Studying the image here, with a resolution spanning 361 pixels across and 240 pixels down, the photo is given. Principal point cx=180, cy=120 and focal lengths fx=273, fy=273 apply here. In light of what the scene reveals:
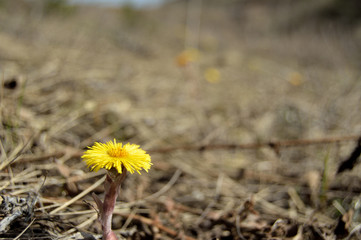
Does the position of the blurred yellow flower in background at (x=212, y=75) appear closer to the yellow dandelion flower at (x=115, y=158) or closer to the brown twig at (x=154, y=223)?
the brown twig at (x=154, y=223)

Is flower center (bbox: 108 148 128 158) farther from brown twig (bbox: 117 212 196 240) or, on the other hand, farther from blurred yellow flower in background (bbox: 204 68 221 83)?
blurred yellow flower in background (bbox: 204 68 221 83)

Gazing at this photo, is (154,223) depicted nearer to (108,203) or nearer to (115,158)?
(108,203)

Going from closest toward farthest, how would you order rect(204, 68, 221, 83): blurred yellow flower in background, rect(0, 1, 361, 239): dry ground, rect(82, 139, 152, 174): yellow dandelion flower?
rect(82, 139, 152, 174): yellow dandelion flower < rect(0, 1, 361, 239): dry ground < rect(204, 68, 221, 83): blurred yellow flower in background

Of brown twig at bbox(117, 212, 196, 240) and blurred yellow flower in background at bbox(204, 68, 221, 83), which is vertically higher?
blurred yellow flower in background at bbox(204, 68, 221, 83)

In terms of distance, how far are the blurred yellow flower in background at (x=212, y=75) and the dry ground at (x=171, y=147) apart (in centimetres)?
28

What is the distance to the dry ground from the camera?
117 cm

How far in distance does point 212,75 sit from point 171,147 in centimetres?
320

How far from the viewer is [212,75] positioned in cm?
466

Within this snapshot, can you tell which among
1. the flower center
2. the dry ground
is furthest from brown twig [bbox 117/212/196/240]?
the flower center

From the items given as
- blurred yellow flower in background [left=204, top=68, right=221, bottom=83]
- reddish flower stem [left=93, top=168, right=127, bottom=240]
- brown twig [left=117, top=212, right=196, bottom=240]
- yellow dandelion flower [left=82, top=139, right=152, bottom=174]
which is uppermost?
blurred yellow flower in background [left=204, top=68, right=221, bottom=83]

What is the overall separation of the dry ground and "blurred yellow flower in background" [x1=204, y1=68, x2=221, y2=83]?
0.91 feet

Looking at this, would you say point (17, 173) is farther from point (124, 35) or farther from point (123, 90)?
point (124, 35)

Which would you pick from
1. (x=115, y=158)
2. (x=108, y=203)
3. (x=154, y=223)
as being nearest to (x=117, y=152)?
(x=115, y=158)

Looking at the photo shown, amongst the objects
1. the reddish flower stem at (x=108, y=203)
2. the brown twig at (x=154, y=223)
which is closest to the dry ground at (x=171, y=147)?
the brown twig at (x=154, y=223)
